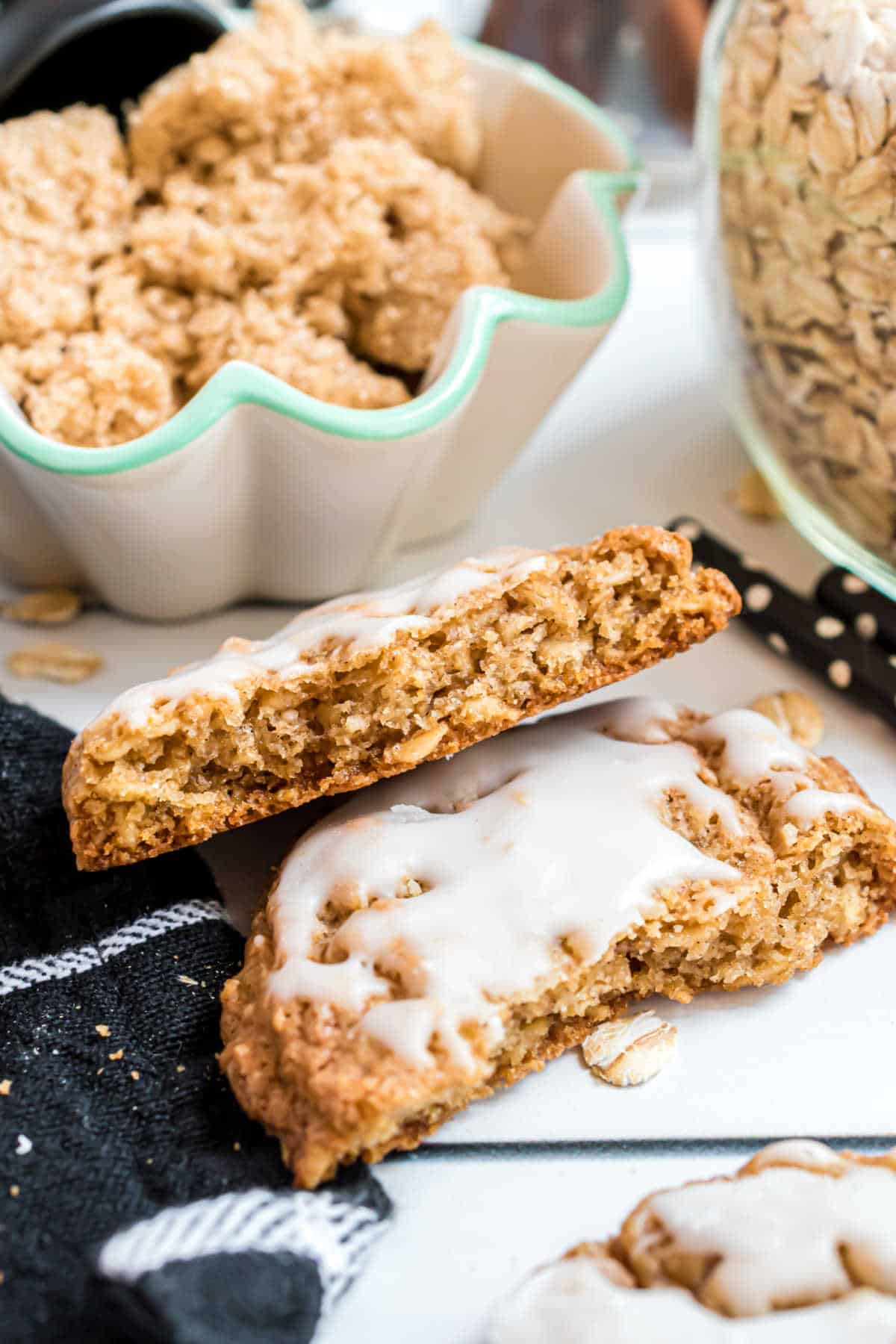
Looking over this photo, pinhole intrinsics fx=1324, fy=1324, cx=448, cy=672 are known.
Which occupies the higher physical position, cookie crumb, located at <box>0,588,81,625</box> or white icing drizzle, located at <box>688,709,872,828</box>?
white icing drizzle, located at <box>688,709,872,828</box>

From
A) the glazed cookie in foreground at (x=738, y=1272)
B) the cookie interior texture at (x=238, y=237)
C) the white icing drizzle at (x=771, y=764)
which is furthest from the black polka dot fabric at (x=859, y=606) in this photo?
the glazed cookie in foreground at (x=738, y=1272)

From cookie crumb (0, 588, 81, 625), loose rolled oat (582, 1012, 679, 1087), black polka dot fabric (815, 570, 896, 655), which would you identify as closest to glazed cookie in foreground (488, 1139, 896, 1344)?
loose rolled oat (582, 1012, 679, 1087)

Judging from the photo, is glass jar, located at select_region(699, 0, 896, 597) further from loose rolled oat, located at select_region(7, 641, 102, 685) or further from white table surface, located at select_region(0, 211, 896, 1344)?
loose rolled oat, located at select_region(7, 641, 102, 685)

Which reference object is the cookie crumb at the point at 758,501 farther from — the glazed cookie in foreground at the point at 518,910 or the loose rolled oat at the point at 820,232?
the glazed cookie in foreground at the point at 518,910

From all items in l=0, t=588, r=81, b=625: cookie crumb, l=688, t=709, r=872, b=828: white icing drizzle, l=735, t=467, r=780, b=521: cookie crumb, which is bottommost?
l=0, t=588, r=81, b=625: cookie crumb

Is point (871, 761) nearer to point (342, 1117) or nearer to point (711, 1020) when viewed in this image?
point (711, 1020)
